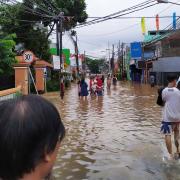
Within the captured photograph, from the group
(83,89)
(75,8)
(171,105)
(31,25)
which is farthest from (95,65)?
(171,105)

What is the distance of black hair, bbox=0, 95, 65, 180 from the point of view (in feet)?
6.04

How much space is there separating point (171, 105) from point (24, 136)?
7144 millimetres

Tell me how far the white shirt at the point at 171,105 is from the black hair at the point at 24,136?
699cm

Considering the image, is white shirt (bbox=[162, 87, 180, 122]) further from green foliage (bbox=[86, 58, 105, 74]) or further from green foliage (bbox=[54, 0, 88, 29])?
green foliage (bbox=[86, 58, 105, 74])

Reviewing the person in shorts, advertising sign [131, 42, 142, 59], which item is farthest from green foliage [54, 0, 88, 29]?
the person in shorts

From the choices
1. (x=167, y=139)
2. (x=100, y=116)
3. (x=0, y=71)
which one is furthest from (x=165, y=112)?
(x=0, y=71)

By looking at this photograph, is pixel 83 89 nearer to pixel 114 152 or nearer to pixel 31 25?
pixel 31 25

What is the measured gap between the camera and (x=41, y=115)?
1894mm

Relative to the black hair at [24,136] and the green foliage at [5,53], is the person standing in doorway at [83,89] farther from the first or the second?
the black hair at [24,136]

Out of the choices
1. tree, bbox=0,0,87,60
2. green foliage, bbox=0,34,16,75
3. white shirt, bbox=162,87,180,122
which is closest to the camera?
white shirt, bbox=162,87,180,122

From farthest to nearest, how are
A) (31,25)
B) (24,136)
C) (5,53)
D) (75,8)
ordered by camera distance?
(75,8)
(31,25)
(5,53)
(24,136)

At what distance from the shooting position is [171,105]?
877cm

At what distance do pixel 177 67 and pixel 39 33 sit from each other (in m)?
12.5

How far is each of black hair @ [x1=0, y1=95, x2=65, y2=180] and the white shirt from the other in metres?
6.99
